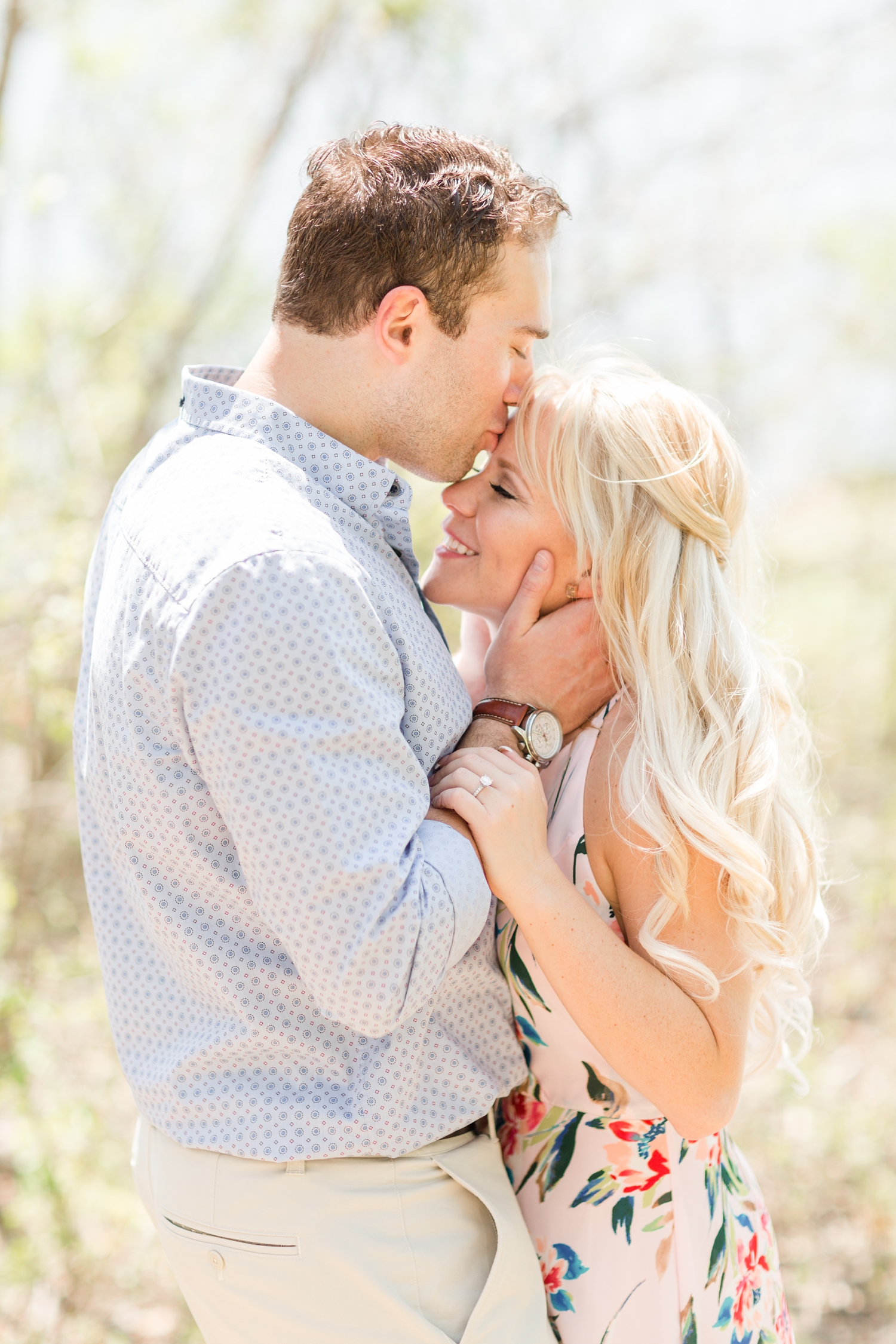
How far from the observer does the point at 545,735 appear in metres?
1.85

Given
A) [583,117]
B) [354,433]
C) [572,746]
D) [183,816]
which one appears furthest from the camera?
[583,117]

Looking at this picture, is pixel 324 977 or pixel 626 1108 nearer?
pixel 324 977

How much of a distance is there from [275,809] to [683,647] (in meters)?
0.90

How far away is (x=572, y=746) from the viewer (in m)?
1.98

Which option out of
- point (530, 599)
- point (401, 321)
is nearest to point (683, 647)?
point (530, 599)

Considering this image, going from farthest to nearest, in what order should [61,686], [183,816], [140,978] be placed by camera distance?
[61,686]
[140,978]
[183,816]

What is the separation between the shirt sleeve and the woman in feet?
0.91

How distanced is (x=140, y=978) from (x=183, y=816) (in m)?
0.35

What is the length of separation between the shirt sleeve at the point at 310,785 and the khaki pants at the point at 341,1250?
330mm

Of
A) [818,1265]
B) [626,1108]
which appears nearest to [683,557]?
[626,1108]

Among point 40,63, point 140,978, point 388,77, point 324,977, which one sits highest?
point 388,77

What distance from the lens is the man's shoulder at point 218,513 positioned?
4.48 ft

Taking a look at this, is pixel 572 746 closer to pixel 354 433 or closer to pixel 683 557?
pixel 683 557

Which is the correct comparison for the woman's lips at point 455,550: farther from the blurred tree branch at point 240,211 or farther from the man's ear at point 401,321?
the blurred tree branch at point 240,211
